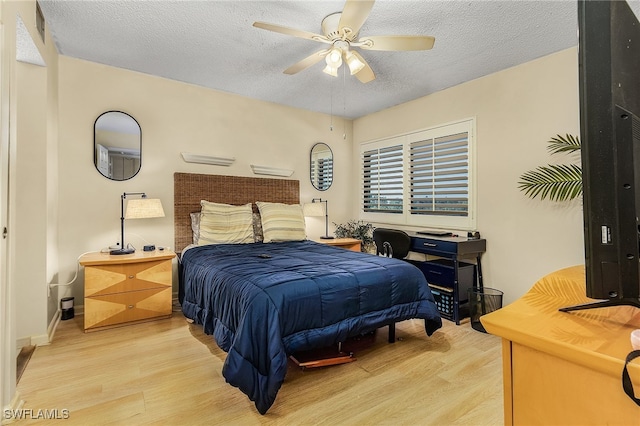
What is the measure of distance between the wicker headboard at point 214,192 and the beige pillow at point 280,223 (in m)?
0.26

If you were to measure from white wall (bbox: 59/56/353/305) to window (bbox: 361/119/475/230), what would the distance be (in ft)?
3.35

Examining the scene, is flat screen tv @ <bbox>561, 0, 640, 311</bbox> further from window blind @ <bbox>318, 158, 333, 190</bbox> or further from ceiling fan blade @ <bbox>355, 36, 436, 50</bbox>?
window blind @ <bbox>318, 158, 333, 190</bbox>

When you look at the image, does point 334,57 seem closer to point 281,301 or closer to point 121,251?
point 281,301

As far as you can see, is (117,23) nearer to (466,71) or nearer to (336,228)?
(466,71)

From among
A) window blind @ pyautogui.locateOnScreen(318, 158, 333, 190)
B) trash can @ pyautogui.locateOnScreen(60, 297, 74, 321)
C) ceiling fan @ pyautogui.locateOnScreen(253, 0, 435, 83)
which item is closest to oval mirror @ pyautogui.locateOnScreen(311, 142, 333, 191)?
window blind @ pyautogui.locateOnScreen(318, 158, 333, 190)

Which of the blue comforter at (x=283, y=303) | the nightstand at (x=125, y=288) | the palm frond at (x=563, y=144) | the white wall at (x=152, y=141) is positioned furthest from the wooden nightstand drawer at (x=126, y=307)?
the palm frond at (x=563, y=144)

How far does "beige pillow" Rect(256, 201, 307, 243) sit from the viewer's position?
12.6ft

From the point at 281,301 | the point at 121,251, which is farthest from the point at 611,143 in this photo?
the point at 121,251

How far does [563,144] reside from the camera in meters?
2.87

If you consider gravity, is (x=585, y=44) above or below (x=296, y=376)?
above

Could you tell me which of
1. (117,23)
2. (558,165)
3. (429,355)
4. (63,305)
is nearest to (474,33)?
(558,165)

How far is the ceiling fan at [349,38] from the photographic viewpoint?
2025 mm

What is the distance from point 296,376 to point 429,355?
3.40 ft

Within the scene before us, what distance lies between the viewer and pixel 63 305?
10.0 ft
